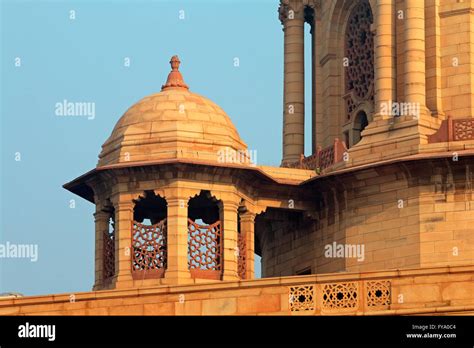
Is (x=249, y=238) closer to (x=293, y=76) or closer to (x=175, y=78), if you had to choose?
(x=175, y=78)

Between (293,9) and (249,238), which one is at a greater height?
(293,9)

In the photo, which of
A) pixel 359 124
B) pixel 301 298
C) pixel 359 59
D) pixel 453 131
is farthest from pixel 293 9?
pixel 301 298

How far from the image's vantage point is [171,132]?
53.5m

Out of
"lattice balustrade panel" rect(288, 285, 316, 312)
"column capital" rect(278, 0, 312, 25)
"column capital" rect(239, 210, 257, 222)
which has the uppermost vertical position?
"column capital" rect(278, 0, 312, 25)

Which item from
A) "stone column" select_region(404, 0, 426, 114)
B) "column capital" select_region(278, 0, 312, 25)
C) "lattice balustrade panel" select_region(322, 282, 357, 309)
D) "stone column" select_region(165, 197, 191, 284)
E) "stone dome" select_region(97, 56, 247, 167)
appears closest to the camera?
"lattice balustrade panel" select_region(322, 282, 357, 309)

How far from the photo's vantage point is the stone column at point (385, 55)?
186 feet

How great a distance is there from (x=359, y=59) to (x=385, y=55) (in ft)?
9.48

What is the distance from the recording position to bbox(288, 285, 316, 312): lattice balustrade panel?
4428cm

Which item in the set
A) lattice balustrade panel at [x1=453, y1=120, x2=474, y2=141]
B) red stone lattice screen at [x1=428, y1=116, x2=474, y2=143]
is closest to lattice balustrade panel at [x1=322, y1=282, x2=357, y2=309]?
red stone lattice screen at [x1=428, y1=116, x2=474, y2=143]

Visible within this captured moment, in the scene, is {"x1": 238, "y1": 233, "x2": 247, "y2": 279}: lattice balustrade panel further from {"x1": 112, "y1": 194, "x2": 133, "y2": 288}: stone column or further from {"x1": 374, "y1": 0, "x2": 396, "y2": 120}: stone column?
{"x1": 374, "y1": 0, "x2": 396, "y2": 120}: stone column

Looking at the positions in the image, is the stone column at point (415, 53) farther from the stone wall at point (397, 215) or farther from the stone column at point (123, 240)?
the stone column at point (123, 240)

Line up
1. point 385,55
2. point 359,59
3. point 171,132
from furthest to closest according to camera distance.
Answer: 1. point 359,59
2. point 385,55
3. point 171,132

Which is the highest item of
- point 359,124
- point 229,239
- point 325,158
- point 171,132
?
point 359,124

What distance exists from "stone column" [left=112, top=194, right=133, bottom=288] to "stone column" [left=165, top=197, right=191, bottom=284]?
0.99 metres
